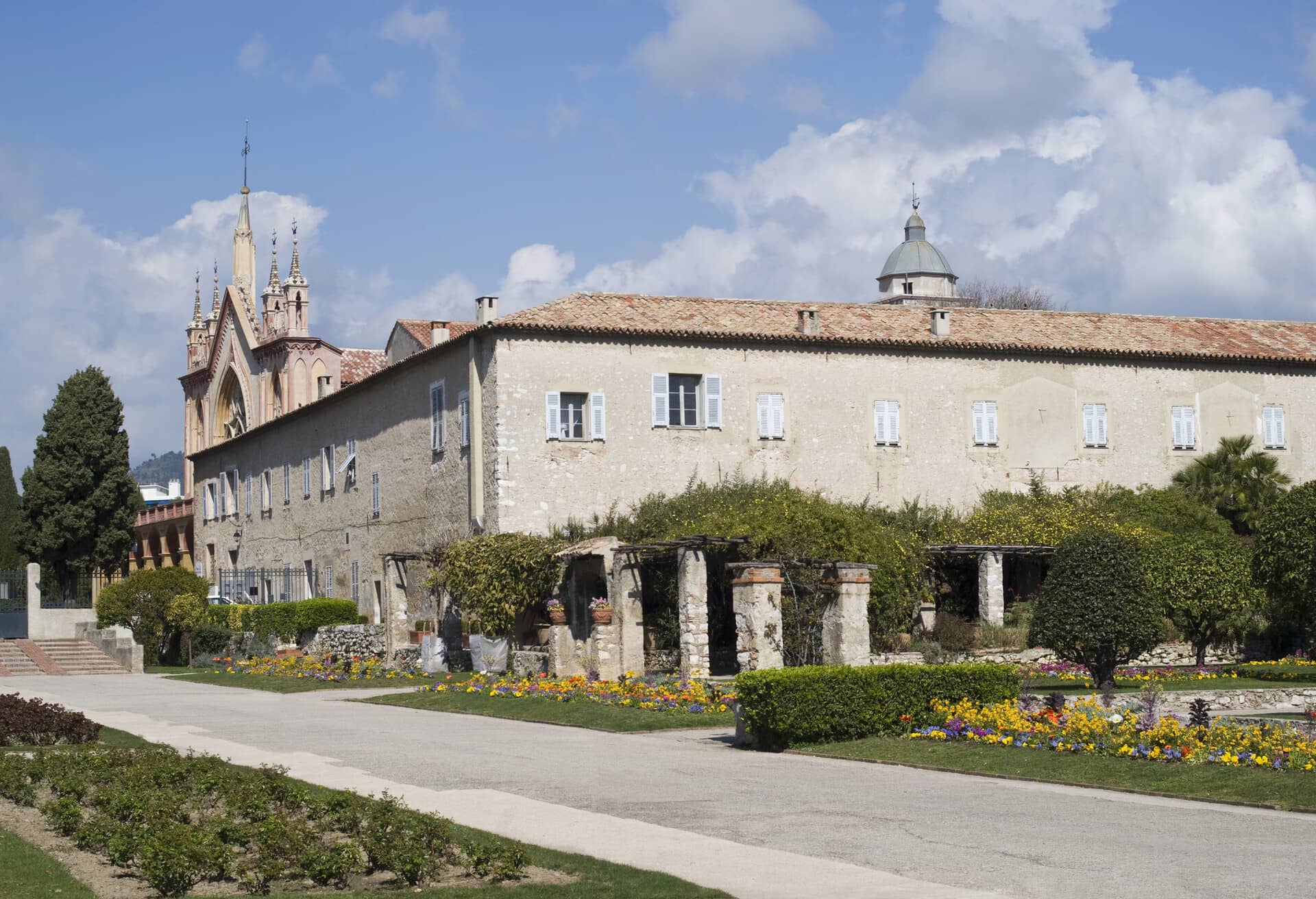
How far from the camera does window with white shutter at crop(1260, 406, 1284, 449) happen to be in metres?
38.0

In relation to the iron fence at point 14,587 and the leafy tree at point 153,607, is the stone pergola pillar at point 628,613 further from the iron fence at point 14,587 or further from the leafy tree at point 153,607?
the iron fence at point 14,587

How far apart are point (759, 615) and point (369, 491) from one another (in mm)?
20322

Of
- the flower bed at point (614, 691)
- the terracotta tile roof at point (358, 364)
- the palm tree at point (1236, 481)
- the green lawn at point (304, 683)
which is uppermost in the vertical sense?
the terracotta tile roof at point (358, 364)

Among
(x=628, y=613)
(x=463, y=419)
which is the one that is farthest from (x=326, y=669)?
(x=628, y=613)

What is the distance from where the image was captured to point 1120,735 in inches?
596

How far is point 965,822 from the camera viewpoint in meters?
11.5

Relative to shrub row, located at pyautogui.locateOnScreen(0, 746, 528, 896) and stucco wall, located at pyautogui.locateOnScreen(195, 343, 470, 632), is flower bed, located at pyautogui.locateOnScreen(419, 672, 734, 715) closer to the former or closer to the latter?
stucco wall, located at pyautogui.locateOnScreen(195, 343, 470, 632)

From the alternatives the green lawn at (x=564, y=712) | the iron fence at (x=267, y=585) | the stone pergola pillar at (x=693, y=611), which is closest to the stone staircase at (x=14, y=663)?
the iron fence at (x=267, y=585)

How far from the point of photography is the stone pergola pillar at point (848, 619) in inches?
811

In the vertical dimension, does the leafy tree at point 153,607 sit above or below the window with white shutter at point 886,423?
below

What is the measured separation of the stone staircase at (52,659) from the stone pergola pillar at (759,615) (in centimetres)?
1975

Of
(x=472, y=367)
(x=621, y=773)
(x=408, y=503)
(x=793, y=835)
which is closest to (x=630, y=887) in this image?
(x=793, y=835)

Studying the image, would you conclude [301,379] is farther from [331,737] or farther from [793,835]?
[793,835]

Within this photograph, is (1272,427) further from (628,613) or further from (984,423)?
(628,613)
